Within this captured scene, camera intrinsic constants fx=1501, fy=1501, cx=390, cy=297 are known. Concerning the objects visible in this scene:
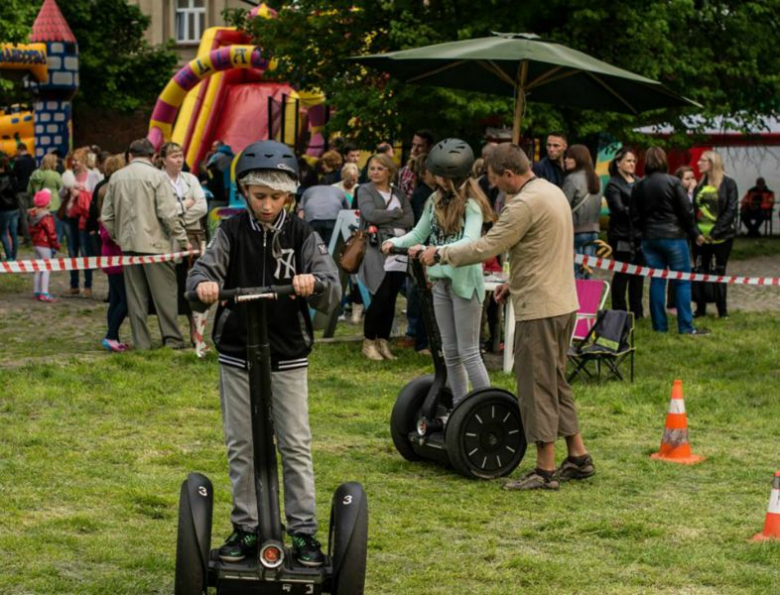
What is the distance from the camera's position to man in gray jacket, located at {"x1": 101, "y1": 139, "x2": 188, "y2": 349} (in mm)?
12906

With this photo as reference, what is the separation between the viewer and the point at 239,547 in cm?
573

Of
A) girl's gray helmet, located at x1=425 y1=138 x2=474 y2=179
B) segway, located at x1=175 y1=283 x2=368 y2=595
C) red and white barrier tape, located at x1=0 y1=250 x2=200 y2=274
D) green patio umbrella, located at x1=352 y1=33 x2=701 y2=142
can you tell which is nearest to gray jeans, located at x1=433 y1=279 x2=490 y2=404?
girl's gray helmet, located at x1=425 y1=138 x2=474 y2=179

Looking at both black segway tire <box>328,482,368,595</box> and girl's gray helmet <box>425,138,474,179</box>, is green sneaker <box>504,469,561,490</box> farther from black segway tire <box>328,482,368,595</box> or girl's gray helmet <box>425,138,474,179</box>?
black segway tire <box>328,482,368,595</box>

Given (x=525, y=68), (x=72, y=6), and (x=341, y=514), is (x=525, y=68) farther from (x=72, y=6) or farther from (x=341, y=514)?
(x=72, y=6)

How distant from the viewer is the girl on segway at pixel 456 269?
348 inches

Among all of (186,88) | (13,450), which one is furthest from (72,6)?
(13,450)

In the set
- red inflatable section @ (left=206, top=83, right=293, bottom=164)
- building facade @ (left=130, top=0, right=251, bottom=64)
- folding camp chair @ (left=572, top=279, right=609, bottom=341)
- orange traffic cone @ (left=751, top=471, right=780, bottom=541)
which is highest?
building facade @ (left=130, top=0, right=251, bottom=64)

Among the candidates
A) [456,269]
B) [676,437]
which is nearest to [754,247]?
[676,437]

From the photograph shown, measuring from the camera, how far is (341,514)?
574 centimetres

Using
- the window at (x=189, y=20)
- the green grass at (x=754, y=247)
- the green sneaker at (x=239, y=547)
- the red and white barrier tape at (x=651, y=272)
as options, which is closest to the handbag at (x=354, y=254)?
the red and white barrier tape at (x=651, y=272)

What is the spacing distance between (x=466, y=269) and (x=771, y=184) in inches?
1079

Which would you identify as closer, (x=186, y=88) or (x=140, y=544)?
(x=140, y=544)

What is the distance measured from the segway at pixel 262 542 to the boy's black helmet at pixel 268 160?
51cm

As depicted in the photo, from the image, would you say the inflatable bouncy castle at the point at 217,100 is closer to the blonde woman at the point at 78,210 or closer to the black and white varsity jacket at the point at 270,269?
the blonde woman at the point at 78,210
